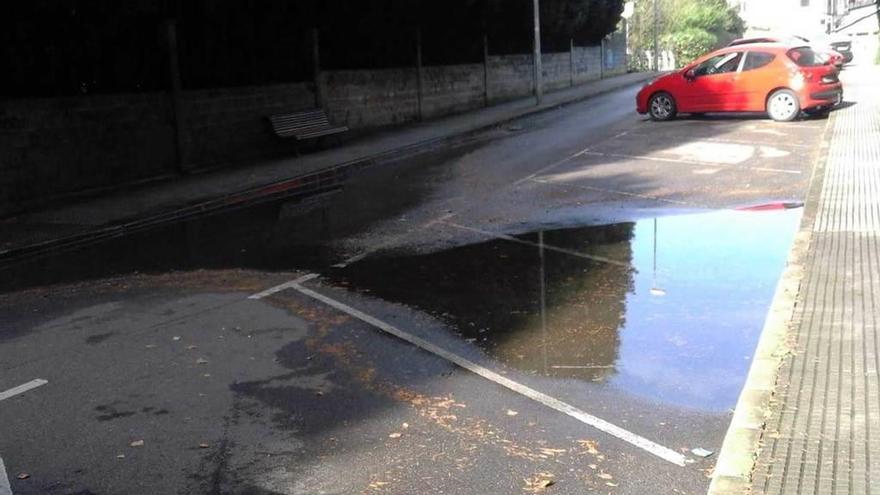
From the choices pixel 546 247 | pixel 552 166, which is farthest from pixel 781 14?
pixel 546 247

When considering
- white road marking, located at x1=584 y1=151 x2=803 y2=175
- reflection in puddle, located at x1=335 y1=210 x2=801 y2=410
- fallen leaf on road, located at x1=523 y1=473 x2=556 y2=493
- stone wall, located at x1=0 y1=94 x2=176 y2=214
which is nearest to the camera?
fallen leaf on road, located at x1=523 y1=473 x2=556 y2=493

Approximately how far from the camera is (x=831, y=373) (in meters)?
5.08

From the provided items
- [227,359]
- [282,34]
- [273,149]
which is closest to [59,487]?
[227,359]

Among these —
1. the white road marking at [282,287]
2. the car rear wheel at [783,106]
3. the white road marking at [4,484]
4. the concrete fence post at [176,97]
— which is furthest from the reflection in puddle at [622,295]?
the car rear wheel at [783,106]

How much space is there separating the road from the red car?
700cm

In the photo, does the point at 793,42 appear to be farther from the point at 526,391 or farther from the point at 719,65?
the point at 526,391

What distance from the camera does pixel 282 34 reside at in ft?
63.9

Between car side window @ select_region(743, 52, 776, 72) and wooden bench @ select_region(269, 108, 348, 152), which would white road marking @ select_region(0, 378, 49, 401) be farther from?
car side window @ select_region(743, 52, 776, 72)

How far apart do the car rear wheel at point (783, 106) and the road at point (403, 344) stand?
6989 millimetres

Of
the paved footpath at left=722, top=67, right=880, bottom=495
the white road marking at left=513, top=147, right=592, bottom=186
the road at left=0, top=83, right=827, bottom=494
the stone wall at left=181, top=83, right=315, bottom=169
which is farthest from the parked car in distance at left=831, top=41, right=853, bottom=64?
the paved footpath at left=722, top=67, right=880, bottom=495

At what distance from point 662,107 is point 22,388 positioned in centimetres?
1775

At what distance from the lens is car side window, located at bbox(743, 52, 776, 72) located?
18844mm

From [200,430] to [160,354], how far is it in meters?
1.59

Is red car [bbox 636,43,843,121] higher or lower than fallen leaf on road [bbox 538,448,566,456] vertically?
higher
